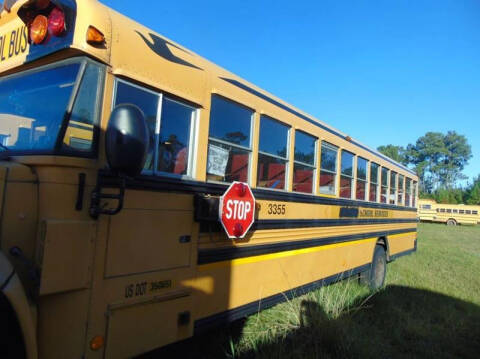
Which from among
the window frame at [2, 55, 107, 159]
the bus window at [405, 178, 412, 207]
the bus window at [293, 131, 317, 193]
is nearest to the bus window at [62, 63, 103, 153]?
the window frame at [2, 55, 107, 159]

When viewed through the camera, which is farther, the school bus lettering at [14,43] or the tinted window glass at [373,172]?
the tinted window glass at [373,172]

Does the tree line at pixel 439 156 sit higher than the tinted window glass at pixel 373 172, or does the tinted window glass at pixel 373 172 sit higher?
the tree line at pixel 439 156

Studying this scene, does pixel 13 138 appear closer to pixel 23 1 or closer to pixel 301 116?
pixel 23 1

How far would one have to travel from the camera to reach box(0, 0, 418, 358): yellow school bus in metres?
1.79

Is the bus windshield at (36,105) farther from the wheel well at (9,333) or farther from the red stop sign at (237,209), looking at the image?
the red stop sign at (237,209)

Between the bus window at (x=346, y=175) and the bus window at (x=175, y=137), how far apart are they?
2.74 meters

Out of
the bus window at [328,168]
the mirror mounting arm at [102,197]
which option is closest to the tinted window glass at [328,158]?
the bus window at [328,168]

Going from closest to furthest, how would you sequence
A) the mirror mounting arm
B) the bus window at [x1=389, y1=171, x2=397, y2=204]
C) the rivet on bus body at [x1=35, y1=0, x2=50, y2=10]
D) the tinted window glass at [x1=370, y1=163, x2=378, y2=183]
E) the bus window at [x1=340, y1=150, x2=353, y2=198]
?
the mirror mounting arm
the rivet on bus body at [x1=35, y1=0, x2=50, y2=10]
the bus window at [x1=340, y1=150, x2=353, y2=198]
the tinted window glass at [x1=370, y1=163, x2=378, y2=183]
the bus window at [x1=389, y1=171, x2=397, y2=204]

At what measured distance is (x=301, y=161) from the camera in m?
3.83

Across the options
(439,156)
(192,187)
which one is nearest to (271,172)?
(192,187)

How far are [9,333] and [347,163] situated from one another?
4.22 m

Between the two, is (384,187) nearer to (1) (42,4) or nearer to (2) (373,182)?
(2) (373,182)

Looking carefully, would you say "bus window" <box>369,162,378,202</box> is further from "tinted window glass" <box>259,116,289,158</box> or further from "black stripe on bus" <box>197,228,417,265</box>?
"tinted window glass" <box>259,116,289,158</box>

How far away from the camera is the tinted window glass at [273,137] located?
3289 mm
